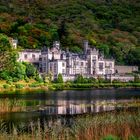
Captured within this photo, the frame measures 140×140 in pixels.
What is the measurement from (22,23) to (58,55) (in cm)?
2657

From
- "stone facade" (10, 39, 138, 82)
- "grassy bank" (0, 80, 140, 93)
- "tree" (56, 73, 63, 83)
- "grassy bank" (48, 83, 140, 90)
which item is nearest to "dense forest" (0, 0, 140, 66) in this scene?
"stone facade" (10, 39, 138, 82)

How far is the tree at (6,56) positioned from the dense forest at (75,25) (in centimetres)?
4106

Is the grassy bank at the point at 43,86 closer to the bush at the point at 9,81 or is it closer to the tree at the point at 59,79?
the bush at the point at 9,81

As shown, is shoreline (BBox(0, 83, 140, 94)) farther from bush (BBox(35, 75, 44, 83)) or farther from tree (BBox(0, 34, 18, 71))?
tree (BBox(0, 34, 18, 71))

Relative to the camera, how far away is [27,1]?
194 m

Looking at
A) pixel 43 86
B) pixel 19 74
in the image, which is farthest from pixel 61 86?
pixel 19 74

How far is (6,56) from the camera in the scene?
7581 centimetres

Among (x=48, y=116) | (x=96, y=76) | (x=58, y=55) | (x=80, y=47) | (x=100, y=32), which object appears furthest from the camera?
(x=100, y=32)

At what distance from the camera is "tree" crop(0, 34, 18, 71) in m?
75.7

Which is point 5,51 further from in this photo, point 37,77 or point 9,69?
point 37,77

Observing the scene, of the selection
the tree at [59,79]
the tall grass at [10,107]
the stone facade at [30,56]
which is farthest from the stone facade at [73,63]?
the tall grass at [10,107]

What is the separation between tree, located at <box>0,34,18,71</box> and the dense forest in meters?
41.1

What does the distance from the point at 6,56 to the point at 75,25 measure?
88441 mm

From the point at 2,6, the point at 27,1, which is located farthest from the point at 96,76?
the point at 27,1
